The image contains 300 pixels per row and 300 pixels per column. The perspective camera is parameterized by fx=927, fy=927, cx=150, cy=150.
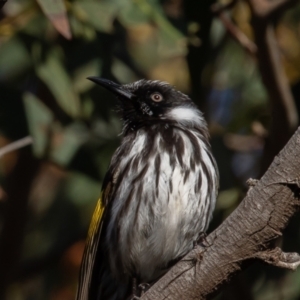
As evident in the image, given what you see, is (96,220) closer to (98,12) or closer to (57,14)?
(57,14)

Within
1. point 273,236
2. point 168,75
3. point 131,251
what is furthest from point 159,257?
point 168,75

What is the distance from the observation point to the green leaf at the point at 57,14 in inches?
157

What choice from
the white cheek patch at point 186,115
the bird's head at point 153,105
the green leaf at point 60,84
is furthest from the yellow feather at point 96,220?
the green leaf at point 60,84

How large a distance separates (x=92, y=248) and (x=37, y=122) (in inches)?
45.1

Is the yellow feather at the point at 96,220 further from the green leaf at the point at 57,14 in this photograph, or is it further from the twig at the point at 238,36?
the twig at the point at 238,36

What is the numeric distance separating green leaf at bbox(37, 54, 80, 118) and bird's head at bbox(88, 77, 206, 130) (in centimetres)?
48

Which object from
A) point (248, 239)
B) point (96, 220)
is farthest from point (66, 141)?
point (248, 239)

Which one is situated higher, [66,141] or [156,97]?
[156,97]

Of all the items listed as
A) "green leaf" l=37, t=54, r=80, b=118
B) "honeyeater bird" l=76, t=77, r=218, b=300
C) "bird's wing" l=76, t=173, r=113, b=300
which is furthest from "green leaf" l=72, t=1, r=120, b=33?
"bird's wing" l=76, t=173, r=113, b=300

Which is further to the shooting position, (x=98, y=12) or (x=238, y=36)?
(x=238, y=36)

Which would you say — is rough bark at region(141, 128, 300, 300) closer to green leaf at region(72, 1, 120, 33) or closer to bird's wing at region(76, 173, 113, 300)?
bird's wing at region(76, 173, 113, 300)

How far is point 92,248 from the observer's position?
13.5 feet

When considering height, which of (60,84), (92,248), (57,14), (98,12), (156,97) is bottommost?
(92,248)

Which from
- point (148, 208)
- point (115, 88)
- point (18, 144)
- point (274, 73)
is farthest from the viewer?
point (274, 73)
